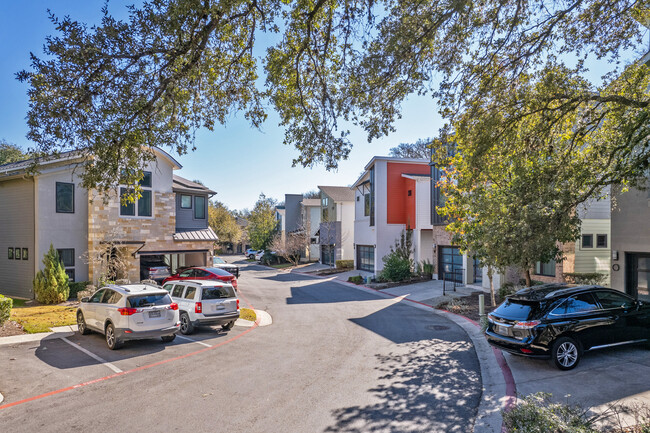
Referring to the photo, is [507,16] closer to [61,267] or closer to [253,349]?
[253,349]

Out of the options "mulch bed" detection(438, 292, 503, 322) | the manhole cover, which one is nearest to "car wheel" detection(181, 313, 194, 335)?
the manhole cover

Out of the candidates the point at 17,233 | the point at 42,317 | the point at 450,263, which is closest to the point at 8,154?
the point at 17,233

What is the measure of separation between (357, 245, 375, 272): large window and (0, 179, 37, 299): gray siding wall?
2310 centimetres

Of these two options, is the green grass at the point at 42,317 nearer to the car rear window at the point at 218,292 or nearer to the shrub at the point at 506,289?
the car rear window at the point at 218,292

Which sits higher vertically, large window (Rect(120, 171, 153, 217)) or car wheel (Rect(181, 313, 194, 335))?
large window (Rect(120, 171, 153, 217))

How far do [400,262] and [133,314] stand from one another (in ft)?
63.0

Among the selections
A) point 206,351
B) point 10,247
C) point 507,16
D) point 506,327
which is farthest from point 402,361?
point 10,247

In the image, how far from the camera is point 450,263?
25.2 metres

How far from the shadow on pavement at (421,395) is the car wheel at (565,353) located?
5.45 ft

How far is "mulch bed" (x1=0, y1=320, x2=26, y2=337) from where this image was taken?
12038 mm

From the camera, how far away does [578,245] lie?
727 inches

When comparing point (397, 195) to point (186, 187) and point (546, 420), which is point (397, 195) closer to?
point (186, 187)

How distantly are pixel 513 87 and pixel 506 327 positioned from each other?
5.95 m

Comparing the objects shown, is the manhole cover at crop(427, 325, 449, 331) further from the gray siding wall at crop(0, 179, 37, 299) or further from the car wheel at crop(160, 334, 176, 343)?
the gray siding wall at crop(0, 179, 37, 299)
